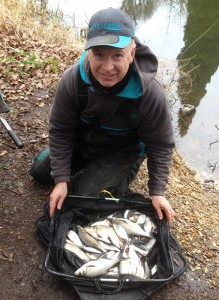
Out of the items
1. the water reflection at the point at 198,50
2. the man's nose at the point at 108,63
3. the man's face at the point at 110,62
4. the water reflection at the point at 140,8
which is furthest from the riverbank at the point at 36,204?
the water reflection at the point at 140,8

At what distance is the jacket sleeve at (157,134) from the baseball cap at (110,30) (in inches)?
21.6

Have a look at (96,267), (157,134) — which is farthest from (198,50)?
(96,267)

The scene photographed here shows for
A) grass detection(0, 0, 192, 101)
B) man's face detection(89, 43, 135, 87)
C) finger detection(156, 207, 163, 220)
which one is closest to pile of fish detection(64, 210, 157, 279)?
finger detection(156, 207, 163, 220)

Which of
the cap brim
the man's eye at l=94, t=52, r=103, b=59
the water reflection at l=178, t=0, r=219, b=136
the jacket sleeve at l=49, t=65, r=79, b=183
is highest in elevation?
the cap brim

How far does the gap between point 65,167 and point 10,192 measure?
80 cm

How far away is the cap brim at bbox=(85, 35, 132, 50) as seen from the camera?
2236 millimetres

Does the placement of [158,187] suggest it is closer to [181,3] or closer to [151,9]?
[151,9]

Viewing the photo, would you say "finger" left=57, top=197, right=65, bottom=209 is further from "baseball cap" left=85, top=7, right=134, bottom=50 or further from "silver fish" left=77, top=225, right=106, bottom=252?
"baseball cap" left=85, top=7, right=134, bottom=50

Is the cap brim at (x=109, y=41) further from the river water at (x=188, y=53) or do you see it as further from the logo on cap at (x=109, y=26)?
the river water at (x=188, y=53)

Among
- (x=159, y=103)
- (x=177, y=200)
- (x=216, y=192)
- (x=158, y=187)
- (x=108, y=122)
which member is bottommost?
(x=216, y=192)

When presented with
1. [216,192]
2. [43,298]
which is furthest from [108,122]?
[216,192]

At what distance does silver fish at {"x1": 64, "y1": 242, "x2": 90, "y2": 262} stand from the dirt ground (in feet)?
0.86

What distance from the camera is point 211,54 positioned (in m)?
10.1

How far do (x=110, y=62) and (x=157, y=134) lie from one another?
77 centimetres
